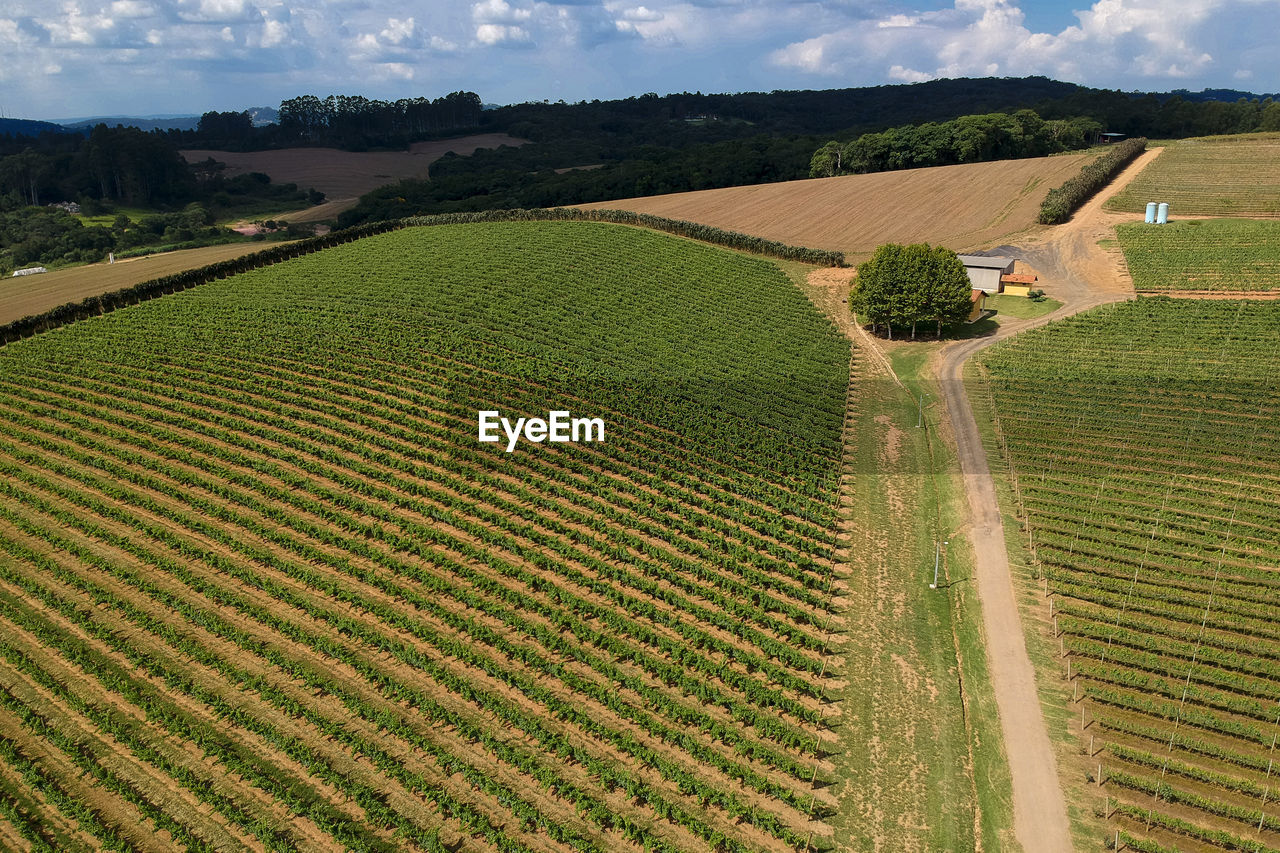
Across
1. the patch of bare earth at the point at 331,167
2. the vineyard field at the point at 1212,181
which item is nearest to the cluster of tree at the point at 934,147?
the vineyard field at the point at 1212,181

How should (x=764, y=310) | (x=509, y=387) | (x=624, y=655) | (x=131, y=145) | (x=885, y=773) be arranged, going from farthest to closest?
(x=131, y=145) < (x=764, y=310) < (x=509, y=387) < (x=624, y=655) < (x=885, y=773)

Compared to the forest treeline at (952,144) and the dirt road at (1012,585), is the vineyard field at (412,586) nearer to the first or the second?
the dirt road at (1012,585)

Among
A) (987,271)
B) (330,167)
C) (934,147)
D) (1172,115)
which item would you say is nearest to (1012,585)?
(987,271)

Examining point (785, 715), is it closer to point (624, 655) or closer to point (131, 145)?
point (624, 655)

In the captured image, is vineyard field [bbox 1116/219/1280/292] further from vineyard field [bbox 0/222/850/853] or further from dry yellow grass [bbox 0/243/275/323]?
dry yellow grass [bbox 0/243/275/323]

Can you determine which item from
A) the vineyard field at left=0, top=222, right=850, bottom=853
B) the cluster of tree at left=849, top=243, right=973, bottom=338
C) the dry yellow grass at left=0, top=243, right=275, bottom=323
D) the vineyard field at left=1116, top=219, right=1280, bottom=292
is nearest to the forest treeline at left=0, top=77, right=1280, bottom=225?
the dry yellow grass at left=0, top=243, right=275, bottom=323

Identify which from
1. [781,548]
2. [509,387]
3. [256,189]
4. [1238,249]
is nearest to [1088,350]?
[1238,249]
